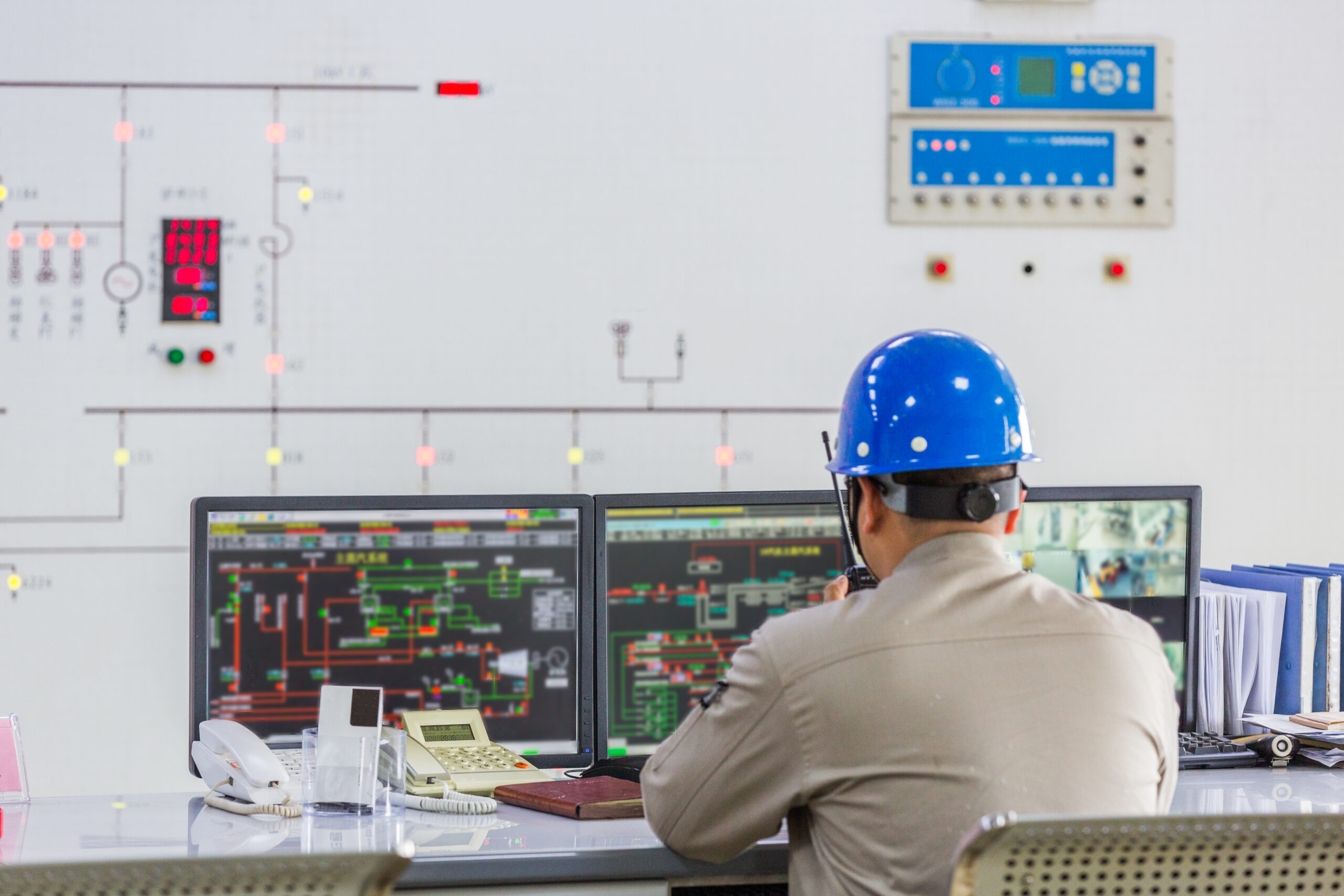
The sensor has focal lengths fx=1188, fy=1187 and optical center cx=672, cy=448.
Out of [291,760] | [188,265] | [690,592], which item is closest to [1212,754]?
[690,592]

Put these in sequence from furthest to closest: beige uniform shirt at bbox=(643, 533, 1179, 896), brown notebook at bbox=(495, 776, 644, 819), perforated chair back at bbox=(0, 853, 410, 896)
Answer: brown notebook at bbox=(495, 776, 644, 819) < beige uniform shirt at bbox=(643, 533, 1179, 896) < perforated chair back at bbox=(0, 853, 410, 896)

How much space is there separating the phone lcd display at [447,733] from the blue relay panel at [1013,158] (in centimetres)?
159

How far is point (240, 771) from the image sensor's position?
1474 millimetres

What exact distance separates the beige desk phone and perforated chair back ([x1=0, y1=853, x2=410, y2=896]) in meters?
0.82

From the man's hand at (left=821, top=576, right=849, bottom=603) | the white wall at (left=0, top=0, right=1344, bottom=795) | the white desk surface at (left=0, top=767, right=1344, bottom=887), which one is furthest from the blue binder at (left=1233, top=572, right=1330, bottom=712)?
the man's hand at (left=821, top=576, right=849, bottom=603)

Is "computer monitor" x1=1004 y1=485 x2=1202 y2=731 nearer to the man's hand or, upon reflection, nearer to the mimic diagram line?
the man's hand

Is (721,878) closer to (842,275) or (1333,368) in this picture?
(842,275)

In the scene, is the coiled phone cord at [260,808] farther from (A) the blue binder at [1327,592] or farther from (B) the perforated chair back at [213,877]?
(A) the blue binder at [1327,592]

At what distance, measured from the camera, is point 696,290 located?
8.48ft

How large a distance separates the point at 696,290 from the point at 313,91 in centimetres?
90

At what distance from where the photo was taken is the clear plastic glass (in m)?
1.47

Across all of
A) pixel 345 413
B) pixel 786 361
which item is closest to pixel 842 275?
pixel 786 361

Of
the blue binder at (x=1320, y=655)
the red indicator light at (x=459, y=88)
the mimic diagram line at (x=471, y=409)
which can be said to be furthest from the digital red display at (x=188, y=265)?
the blue binder at (x=1320, y=655)

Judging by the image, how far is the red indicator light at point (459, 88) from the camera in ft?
8.25
